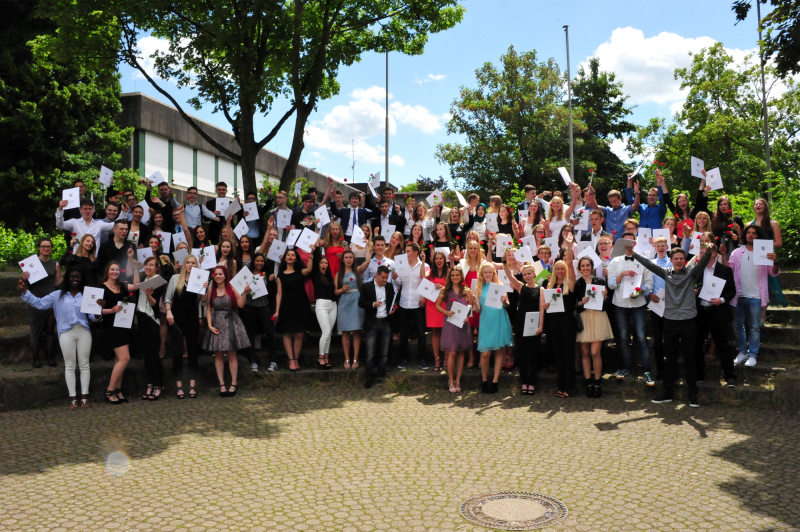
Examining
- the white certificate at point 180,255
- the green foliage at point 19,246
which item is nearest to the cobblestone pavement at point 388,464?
the white certificate at point 180,255


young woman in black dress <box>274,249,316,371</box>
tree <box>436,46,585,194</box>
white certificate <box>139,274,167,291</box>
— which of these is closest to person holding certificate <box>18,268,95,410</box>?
white certificate <box>139,274,167,291</box>

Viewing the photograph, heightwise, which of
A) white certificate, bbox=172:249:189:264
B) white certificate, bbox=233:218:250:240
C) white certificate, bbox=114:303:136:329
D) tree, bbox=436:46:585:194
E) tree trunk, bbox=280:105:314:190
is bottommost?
white certificate, bbox=114:303:136:329

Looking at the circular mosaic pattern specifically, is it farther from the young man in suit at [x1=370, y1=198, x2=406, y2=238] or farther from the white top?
the young man in suit at [x1=370, y1=198, x2=406, y2=238]

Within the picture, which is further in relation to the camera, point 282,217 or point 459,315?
point 282,217

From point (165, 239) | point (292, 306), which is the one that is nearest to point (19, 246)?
point (165, 239)

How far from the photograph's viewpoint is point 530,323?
9828 mm

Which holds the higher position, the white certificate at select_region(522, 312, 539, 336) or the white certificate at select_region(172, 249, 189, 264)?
the white certificate at select_region(172, 249, 189, 264)

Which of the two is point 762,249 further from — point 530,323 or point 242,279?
point 242,279

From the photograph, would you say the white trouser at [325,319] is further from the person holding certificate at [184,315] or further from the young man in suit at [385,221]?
the young man in suit at [385,221]

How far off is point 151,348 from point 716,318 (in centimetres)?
842

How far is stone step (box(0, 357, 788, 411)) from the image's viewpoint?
900 cm

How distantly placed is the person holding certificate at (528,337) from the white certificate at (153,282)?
5.45 meters

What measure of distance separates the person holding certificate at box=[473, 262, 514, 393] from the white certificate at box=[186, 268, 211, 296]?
432 centimetres

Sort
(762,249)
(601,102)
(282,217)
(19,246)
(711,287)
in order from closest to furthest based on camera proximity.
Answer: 1. (711,287)
2. (762,249)
3. (282,217)
4. (19,246)
5. (601,102)
